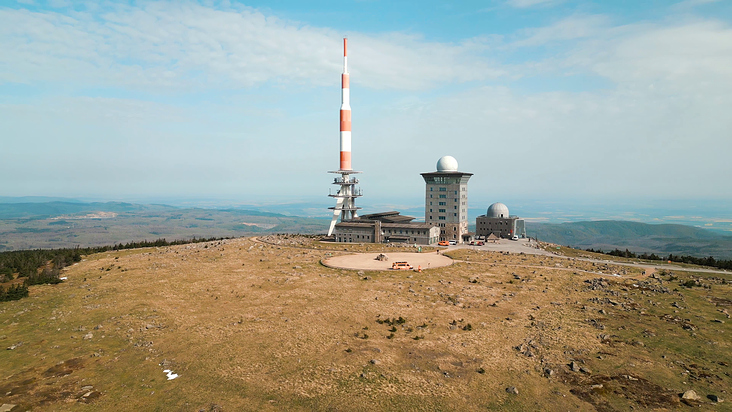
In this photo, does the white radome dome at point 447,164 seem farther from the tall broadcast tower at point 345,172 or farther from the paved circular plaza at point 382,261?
the paved circular plaza at point 382,261

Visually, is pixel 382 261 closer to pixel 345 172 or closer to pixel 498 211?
pixel 345 172

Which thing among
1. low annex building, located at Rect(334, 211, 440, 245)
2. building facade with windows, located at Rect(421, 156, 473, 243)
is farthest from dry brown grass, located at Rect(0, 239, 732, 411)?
building facade with windows, located at Rect(421, 156, 473, 243)

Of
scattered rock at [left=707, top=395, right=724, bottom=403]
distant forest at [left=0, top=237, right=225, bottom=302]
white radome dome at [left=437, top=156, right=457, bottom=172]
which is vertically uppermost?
white radome dome at [left=437, top=156, right=457, bottom=172]

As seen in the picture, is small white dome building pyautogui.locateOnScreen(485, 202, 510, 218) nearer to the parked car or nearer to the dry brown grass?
the dry brown grass

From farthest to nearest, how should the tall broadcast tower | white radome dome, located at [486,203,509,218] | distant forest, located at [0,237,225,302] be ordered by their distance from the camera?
white radome dome, located at [486,203,509,218], the tall broadcast tower, distant forest, located at [0,237,225,302]

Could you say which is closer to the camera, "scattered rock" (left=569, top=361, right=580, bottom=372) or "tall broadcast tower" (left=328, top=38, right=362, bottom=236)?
"scattered rock" (left=569, top=361, right=580, bottom=372)

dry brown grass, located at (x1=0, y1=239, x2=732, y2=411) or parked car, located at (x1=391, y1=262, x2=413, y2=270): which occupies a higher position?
parked car, located at (x1=391, y1=262, x2=413, y2=270)

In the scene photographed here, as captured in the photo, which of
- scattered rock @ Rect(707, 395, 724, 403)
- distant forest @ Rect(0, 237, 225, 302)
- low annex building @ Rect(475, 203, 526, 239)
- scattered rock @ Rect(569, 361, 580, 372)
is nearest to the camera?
scattered rock @ Rect(707, 395, 724, 403)

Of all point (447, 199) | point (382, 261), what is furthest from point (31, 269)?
point (447, 199)
